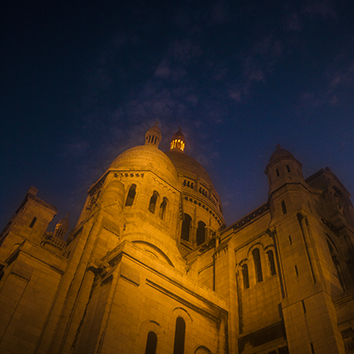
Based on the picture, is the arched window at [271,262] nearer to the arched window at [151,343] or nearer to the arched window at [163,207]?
the arched window at [151,343]

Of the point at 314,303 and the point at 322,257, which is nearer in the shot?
the point at 314,303

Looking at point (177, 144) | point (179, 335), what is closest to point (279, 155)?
point (179, 335)

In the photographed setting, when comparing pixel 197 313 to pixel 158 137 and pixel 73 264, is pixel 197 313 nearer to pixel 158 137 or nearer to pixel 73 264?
pixel 73 264

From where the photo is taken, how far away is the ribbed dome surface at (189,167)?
5809 centimetres

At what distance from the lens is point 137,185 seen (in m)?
35.0

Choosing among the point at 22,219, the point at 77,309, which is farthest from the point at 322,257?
the point at 22,219

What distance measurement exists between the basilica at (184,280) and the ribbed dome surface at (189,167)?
77.6 feet

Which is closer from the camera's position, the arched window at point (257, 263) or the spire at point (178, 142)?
the arched window at point (257, 263)

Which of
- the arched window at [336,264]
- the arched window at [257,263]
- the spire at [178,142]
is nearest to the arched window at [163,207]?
the arched window at [257,263]

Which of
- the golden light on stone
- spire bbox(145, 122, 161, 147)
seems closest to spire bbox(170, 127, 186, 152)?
the golden light on stone

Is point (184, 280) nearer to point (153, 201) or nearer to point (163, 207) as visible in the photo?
point (153, 201)

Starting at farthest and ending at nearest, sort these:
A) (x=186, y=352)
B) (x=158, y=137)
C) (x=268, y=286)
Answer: (x=158, y=137) < (x=268, y=286) < (x=186, y=352)

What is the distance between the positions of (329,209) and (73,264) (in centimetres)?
2151

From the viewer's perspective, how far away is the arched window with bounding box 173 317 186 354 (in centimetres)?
2031
